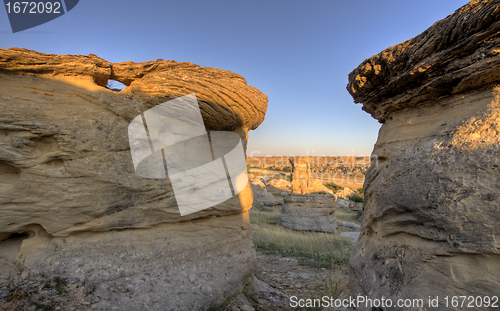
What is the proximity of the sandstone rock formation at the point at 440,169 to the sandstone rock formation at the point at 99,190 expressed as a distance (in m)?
2.32

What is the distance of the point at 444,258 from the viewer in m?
2.10

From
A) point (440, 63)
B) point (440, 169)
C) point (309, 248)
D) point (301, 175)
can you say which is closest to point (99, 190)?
point (440, 169)

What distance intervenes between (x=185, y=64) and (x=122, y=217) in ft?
8.26

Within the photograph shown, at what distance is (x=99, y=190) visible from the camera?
10.2ft

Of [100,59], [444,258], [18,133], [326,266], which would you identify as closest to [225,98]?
[100,59]

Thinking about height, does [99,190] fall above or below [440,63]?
below

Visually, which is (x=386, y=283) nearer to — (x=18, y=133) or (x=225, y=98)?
(x=225, y=98)

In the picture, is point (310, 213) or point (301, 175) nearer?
point (310, 213)

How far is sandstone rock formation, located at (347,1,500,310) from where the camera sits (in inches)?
76.8

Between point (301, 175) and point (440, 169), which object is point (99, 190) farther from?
point (301, 175)

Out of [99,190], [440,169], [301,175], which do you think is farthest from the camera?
[301,175]

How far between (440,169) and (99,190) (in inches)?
154

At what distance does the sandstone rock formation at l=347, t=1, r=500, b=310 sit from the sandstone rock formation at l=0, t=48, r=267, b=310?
2.32 metres

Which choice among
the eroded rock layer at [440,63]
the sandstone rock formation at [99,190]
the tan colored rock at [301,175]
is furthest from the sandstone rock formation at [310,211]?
the eroded rock layer at [440,63]
